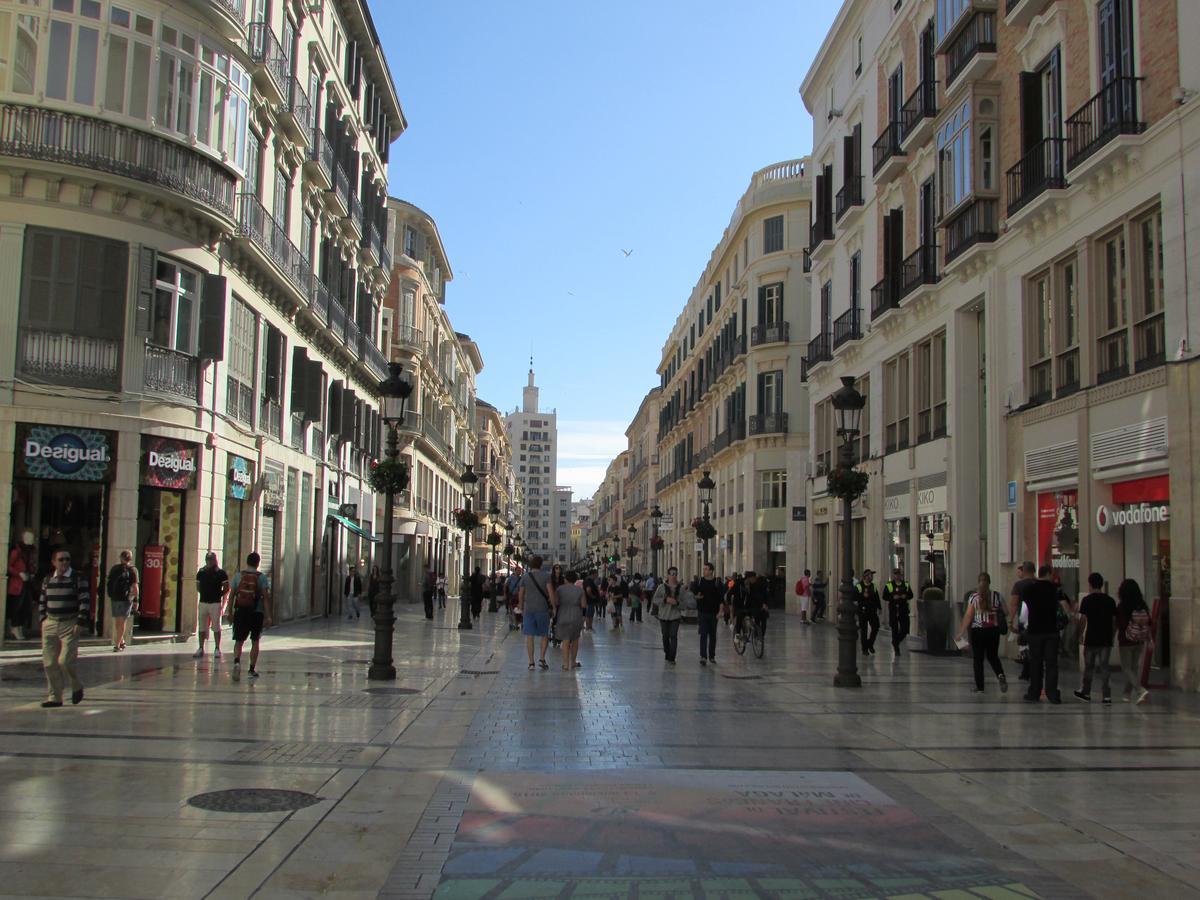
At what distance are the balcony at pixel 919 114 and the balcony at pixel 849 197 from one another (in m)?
4.39

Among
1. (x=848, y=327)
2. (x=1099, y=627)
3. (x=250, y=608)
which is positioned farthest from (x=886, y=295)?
(x=250, y=608)

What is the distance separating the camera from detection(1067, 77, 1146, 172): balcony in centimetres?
1667

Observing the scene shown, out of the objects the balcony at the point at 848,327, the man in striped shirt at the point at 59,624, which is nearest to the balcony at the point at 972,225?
the balcony at the point at 848,327

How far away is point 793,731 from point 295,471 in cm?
2105

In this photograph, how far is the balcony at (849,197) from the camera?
32094mm

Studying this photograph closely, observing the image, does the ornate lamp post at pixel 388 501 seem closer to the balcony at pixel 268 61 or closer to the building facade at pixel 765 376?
the balcony at pixel 268 61

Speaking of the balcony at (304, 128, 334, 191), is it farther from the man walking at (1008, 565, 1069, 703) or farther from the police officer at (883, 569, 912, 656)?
the man walking at (1008, 565, 1069, 703)

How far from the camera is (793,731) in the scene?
1130cm

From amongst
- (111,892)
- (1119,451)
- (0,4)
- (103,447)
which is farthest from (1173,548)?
(0,4)

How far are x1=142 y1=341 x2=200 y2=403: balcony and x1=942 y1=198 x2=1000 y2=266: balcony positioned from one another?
15.5 metres

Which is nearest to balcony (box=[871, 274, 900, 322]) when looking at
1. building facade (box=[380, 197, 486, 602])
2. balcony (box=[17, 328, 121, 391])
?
balcony (box=[17, 328, 121, 391])

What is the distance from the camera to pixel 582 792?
8102 mm

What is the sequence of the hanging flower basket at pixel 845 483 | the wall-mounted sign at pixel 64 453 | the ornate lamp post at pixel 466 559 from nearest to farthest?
the hanging flower basket at pixel 845 483, the wall-mounted sign at pixel 64 453, the ornate lamp post at pixel 466 559

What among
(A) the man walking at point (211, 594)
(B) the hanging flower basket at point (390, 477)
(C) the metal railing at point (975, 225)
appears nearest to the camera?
(A) the man walking at point (211, 594)
